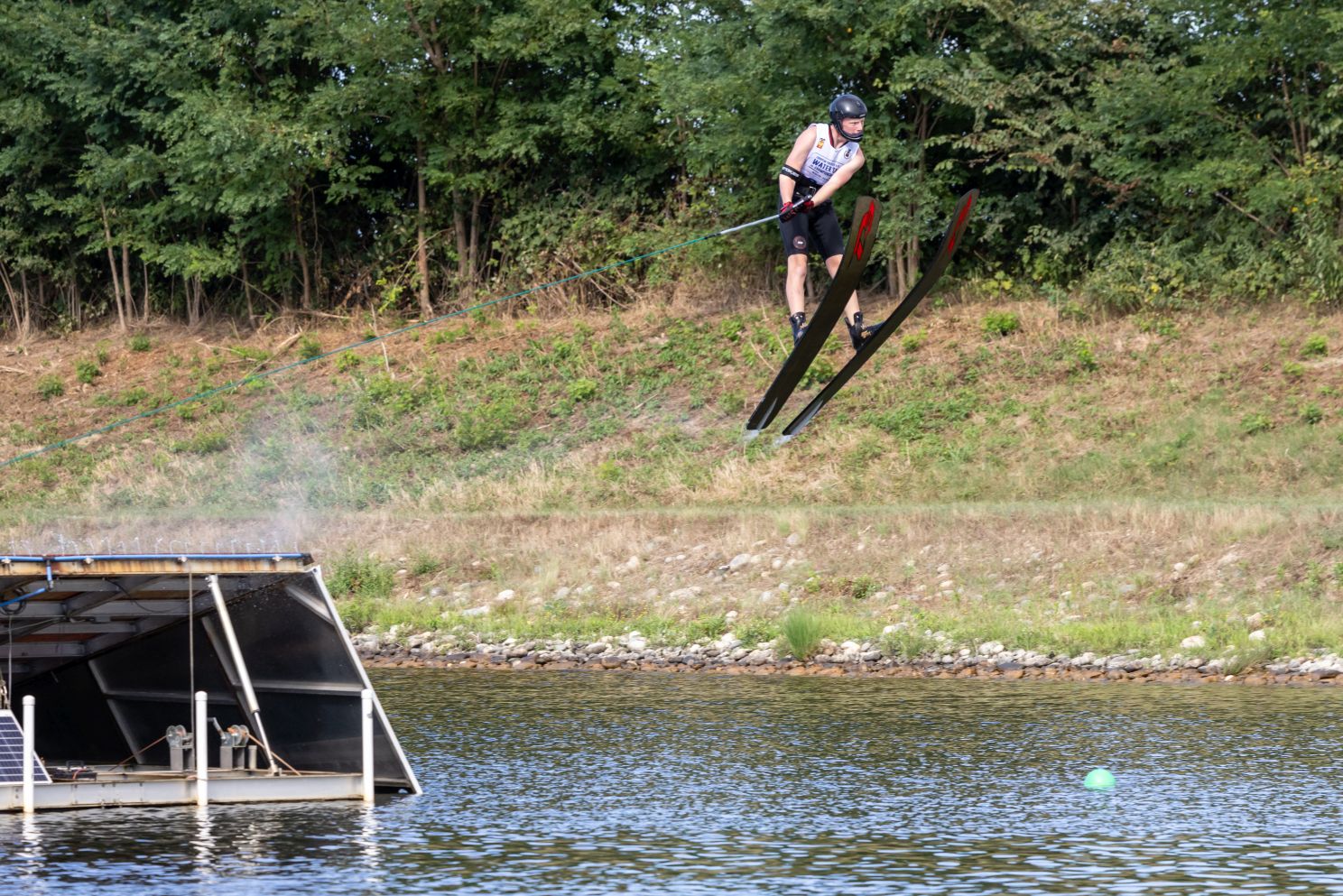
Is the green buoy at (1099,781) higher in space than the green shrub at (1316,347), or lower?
lower

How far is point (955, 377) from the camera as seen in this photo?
34812 millimetres

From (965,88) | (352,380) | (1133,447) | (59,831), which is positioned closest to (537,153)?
(352,380)

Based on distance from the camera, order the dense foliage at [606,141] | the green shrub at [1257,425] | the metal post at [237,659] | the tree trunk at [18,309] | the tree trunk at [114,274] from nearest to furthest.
Answer: 1. the metal post at [237,659]
2. the green shrub at [1257,425]
3. the dense foliage at [606,141]
4. the tree trunk at [114,274]
5. the tree trunk at [18,309]

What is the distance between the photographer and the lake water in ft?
45.7

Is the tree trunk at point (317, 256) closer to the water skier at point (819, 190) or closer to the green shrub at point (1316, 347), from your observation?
the green shrub at point (1316, 347)

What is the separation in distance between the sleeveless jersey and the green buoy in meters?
6.54

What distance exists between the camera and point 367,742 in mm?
17391

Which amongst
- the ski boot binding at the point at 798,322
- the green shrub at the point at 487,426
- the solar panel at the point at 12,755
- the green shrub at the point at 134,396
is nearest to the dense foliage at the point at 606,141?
the green shrub at the point at 134,396

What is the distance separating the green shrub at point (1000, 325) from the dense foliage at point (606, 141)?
1396mm

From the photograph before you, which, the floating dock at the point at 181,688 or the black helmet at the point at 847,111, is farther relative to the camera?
the floating dock at the point at 181,688

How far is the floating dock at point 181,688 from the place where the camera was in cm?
1703

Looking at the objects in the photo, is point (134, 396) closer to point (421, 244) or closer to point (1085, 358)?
point (421, 244)

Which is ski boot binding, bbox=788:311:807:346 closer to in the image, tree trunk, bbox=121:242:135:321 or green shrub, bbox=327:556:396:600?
green shrub, bbox=327:556:396:600

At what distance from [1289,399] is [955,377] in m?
6.46
